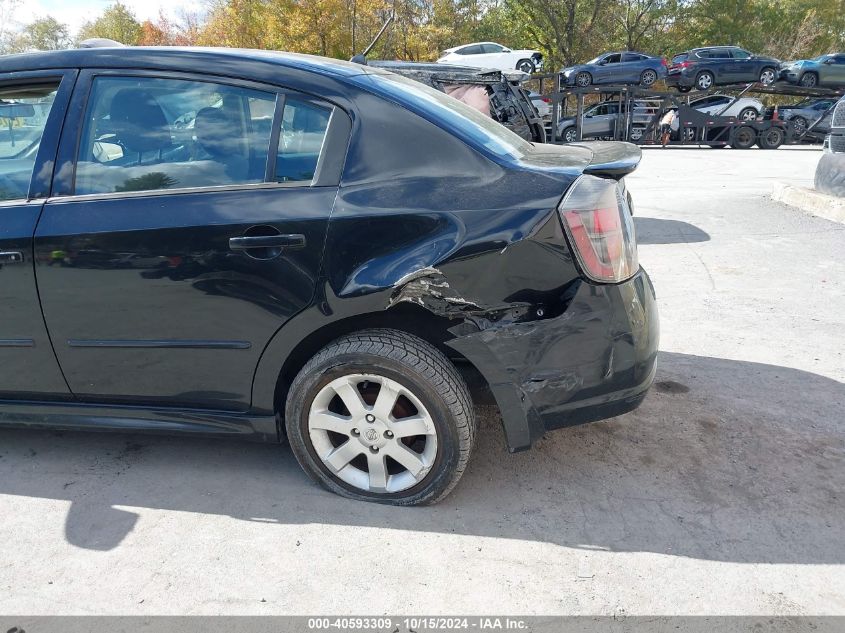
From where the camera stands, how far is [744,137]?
22.3m

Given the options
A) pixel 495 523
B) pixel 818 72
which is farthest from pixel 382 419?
pixel 818 72

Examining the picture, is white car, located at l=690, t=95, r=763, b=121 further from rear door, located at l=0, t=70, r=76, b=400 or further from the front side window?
rear door, located at l=0, t=70, r=76, b=400

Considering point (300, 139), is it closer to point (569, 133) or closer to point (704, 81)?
point (569, 133)

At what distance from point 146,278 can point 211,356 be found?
1.30 feet

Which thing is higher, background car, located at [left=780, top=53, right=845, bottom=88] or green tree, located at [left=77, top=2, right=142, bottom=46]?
green tree, located at [left=77, top=2, right=142, bottom=46]

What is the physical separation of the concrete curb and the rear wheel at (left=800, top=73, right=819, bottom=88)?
1946 centimetres

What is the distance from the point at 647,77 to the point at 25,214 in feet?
85.8

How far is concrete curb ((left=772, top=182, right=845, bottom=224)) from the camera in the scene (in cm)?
781

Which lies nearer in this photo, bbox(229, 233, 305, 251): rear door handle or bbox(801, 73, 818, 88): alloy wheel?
bbox(229, 233, 305, 251): rear door handle

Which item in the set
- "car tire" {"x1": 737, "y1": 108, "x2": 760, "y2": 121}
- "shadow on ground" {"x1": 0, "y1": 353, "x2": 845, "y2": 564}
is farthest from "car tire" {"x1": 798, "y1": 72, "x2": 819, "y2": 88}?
"shadow on ground" {"x1": 0, "y1": 353, "x2": 845, "y2": 564}

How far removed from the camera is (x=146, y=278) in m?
2.65

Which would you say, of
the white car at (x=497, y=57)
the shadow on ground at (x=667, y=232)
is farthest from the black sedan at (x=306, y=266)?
the white car at (x=497, y=57)

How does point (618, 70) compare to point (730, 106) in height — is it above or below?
above

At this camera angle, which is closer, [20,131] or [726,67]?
[20,131]
